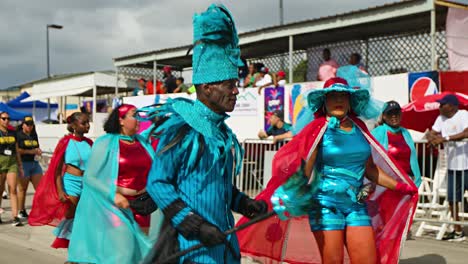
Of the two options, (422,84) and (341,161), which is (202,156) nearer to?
(341,161)

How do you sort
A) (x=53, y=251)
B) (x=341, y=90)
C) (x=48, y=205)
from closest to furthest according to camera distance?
(x=341, y=90), (x=48, y=205), (x=53, y=251)

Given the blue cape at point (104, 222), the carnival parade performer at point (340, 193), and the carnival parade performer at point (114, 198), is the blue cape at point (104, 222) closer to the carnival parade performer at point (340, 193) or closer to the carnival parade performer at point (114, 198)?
the carnival parade performer at point (114, 198)

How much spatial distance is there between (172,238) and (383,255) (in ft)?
7.88

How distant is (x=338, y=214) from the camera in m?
4.17

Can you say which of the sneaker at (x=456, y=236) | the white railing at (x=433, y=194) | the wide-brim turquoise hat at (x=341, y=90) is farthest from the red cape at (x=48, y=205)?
the sneaker at (x=456, y=236)

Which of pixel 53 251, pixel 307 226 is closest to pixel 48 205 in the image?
pixel 53 251

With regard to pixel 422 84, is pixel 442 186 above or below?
below

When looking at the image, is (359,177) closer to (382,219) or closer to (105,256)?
(382,219)

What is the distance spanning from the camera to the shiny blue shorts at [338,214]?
13.6 feet

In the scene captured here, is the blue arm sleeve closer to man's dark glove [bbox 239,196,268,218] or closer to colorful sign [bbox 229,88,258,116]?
man's dark glove [bbox 239,196,268,218]

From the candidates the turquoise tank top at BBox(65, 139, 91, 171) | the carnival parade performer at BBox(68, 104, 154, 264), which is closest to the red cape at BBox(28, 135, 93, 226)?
the turquoise tank top at BBox(65, 139, 91, 171)

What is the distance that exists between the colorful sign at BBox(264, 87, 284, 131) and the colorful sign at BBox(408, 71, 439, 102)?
3130 millimetres

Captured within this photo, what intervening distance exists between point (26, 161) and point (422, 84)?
7.35 meters

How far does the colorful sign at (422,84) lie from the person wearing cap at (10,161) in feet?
23.5
